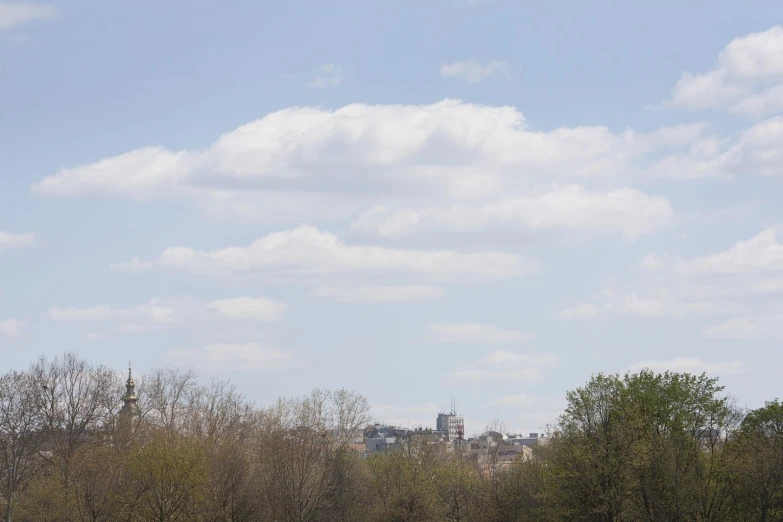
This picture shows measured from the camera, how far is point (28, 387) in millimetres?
86938

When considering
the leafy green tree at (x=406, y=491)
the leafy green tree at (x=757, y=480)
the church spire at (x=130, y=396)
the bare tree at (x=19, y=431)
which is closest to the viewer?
the leafy green tree at (x=757, y=480)

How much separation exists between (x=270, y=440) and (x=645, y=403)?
95.8 ft

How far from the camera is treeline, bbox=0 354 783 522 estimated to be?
2259 inches

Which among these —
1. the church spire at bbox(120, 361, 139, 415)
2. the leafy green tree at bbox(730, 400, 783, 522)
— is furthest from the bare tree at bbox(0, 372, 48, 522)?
the leafy green tree at bbox(730, 400, 783, 522)

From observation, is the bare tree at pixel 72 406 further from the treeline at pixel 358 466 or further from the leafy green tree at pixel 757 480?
the leafy green tree at pixel 757 480

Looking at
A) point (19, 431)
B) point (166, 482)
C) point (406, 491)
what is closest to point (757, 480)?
point (406, 491)

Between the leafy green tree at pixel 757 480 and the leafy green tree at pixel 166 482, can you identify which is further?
the leafy green tree at pixel 166 482

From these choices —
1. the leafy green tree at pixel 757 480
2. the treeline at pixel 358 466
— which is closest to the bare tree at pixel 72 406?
the treeline at pixel 358 466

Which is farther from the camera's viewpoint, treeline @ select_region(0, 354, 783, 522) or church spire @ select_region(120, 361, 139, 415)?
church spire @ select_region(120, 361, 139, 415)

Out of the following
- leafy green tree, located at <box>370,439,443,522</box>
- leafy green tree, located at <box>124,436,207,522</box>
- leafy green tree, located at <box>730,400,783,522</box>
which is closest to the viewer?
leafy green tree, located at <box>730,400,783,522</box>

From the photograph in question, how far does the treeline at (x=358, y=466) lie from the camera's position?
2259 inches

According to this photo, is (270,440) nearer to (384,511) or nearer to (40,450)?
(384,511)

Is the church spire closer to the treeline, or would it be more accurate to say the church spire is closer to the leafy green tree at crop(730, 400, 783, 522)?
the treeline

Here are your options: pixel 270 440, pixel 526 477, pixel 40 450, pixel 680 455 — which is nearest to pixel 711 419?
pixel 680 455
